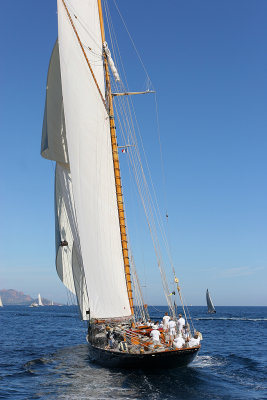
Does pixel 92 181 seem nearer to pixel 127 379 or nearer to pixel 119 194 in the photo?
pixel 119 194

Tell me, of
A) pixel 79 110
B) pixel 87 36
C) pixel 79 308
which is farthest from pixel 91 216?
pixel 87 36

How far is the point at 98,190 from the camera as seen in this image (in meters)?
27.2

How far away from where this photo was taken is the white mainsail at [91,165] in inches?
1037

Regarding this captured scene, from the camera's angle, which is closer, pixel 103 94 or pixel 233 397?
pixel 233 397

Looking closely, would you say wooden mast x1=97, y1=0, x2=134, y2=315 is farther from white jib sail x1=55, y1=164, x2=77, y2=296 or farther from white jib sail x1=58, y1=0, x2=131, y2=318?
white jib sail x1=55, y1=164, x2=77, y2=296

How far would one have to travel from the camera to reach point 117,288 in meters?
26.2

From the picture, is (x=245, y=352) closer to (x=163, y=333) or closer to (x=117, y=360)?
(x=163, y=333)

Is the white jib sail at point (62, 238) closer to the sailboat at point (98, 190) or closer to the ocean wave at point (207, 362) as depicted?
the sailboat at point (98, 190)

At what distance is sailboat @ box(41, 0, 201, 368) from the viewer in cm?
2588

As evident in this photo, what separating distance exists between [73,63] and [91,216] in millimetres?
11186

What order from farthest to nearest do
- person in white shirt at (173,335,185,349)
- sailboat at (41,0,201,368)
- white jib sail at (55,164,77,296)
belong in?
1. white jib sail at (55,164,77,296)
2. sailboat at (41,0,201,368)
3. person in white shirt at (173,335,185,349)

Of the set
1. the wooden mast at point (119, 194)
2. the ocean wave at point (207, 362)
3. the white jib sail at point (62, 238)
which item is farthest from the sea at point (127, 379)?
the white jib sail at point (62, 238)

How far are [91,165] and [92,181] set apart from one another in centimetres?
114

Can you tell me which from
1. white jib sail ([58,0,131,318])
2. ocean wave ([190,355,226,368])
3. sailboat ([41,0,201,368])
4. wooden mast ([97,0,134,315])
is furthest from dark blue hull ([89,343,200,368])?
wooden mast ([97,0,134,315])
